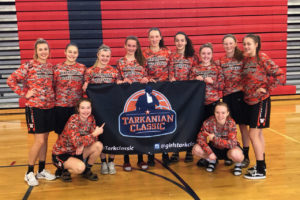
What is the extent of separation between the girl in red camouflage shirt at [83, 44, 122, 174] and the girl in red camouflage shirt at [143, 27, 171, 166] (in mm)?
490

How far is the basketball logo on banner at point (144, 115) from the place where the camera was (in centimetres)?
333

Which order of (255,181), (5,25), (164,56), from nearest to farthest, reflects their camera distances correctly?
(255,181), (164,56), (5,25)

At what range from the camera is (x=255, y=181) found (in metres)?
3.05

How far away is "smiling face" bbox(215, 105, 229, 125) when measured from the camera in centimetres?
313

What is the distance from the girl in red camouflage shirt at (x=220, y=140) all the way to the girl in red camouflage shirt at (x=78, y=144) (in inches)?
47.0

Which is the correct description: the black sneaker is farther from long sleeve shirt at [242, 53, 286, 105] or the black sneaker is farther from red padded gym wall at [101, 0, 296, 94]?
red padded gym wall at [101, 0, 296, 94]

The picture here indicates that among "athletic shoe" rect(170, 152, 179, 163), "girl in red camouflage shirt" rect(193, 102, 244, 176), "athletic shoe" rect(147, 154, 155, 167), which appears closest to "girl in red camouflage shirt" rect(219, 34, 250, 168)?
"girl in red camouflage shirt" rect(193, 102, 244, 176)

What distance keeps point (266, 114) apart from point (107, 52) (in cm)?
197

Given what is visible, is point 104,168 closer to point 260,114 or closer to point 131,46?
point 131,46

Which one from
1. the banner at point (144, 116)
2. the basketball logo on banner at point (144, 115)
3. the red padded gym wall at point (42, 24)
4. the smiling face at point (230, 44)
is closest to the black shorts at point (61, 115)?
the banner at point (144, 116)

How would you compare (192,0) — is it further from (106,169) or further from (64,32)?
(106,169)

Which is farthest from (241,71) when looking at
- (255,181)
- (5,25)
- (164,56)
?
(5,25)

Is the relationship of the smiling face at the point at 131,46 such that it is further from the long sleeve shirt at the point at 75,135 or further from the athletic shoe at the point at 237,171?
the athletic shoe at the point at 237,171

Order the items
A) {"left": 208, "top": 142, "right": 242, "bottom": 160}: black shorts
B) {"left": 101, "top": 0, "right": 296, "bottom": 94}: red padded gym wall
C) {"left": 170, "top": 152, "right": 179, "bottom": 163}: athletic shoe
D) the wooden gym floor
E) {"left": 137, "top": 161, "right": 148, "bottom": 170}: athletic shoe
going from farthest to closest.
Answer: {"left": 101, "top": 0, "right": 296, "bottom": 94}: red padded gym wall < {"left": 170, "top": 152, "right": 179, "bottom": 163}: athletic shoe < {"left": 137, "top": 161, "right": 148, "bottom": 170}: athletic shoe < {"left": 208, "top": 142, "right": 242, "bottom": 160}: black shorts < the wooden gym floor
